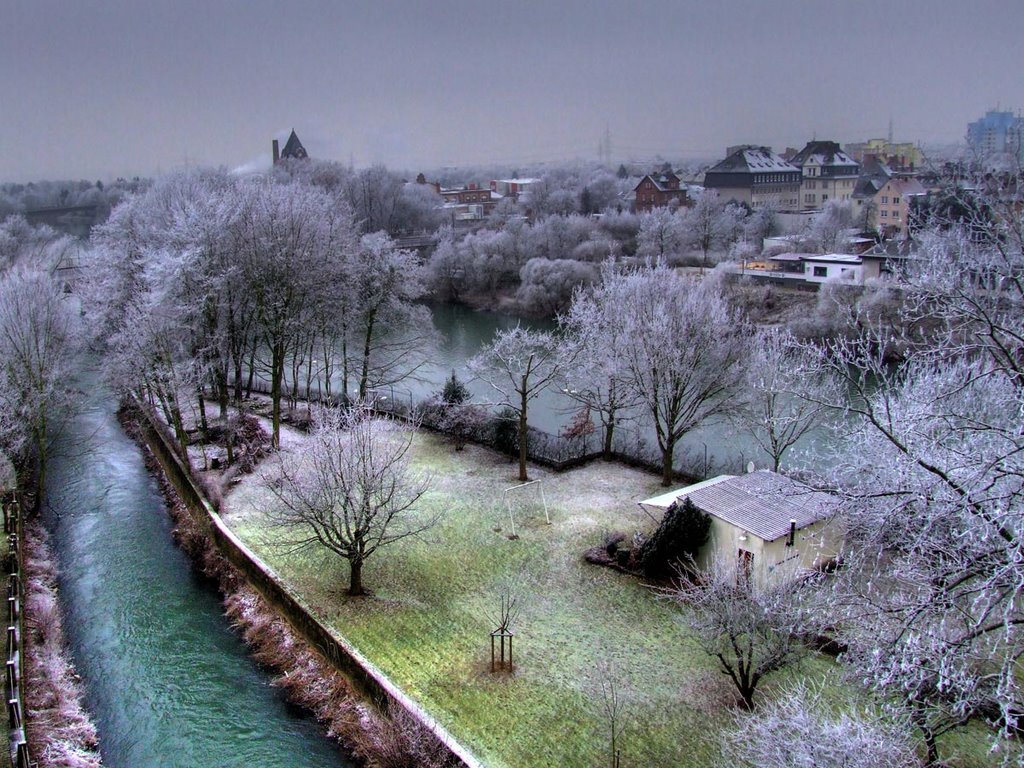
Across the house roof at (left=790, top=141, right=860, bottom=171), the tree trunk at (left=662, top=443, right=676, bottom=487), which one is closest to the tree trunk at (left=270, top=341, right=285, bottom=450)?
the tree trunk at (left=662, top=443, right=676, bottom=487)

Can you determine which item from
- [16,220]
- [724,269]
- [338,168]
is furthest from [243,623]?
[338,168]

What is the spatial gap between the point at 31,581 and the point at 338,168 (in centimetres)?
5803

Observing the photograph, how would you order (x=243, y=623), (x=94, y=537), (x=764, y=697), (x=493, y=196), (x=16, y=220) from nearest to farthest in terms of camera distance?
(x=764, y=697) < (x=243, y=623) < (x=94, y=537) < (x=16, y=220) < (x=493, y=196)

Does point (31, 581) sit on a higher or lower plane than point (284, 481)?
lower

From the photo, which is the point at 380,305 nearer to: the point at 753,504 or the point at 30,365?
the point at 30,365

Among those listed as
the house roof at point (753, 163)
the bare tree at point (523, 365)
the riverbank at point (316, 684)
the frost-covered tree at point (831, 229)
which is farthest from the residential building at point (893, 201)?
the riverbank at point (316, 684)

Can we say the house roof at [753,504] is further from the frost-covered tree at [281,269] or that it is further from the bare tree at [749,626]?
the frost-covered tree at [281,269]

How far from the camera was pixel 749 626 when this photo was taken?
10.1 meters

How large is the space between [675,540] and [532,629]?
299 centimetres

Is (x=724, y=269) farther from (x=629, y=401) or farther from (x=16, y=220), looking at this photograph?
(x=16, y=220)

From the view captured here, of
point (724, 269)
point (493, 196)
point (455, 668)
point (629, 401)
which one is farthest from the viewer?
point (493, 196)

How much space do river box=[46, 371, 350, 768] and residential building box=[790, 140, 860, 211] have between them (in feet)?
216

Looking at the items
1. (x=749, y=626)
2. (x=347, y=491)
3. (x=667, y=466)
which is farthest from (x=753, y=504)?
(x=347, y=491)

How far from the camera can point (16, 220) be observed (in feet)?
173
